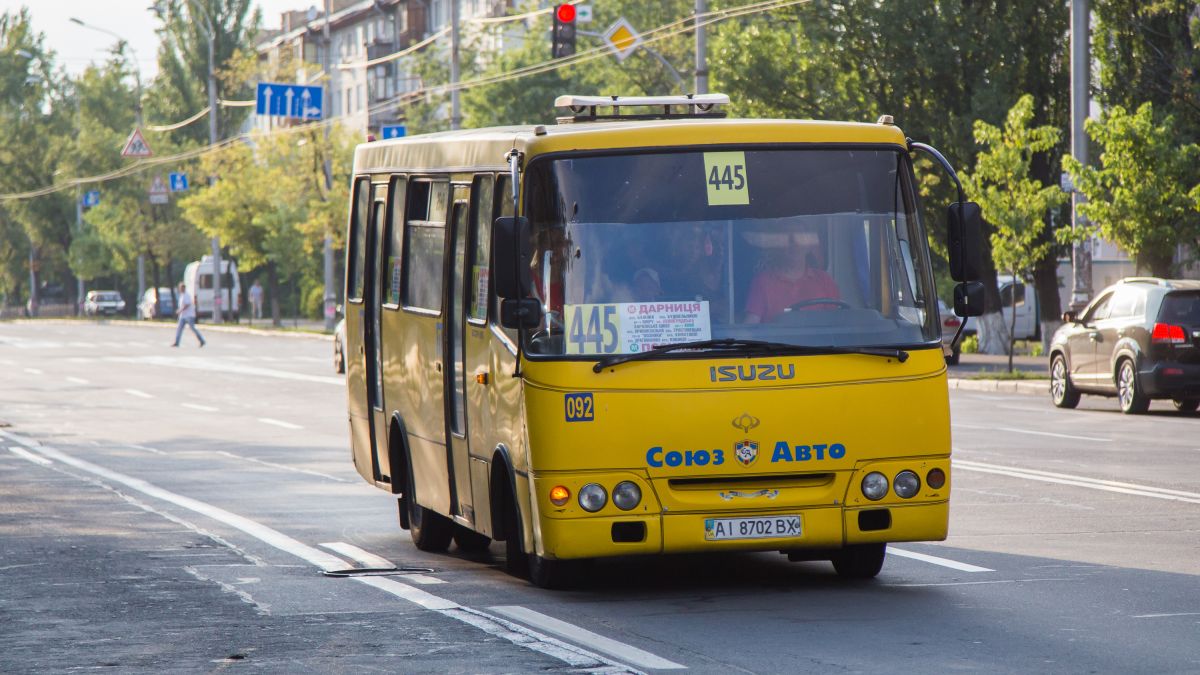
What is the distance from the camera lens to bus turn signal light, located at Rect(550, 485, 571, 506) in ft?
32.5

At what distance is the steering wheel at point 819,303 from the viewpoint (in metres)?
10.2

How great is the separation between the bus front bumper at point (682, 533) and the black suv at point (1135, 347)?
1552 cm

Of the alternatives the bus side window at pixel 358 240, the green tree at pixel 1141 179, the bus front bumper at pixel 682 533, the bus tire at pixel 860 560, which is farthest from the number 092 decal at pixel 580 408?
the green tree at pixel 1141 179

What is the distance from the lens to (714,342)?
10.0 meters

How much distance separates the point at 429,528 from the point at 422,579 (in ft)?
5.25

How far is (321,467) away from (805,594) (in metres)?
9.88

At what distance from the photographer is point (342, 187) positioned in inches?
2815

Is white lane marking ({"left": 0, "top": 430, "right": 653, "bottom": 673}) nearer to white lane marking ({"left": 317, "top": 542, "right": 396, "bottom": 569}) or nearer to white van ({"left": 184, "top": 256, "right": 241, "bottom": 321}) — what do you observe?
white lane marking ({"left": 317, "top": 542, "right": 396, "bottom": 569})

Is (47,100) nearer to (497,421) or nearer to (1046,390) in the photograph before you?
(1046,390)

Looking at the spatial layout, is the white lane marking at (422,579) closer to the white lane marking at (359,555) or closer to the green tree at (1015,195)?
the white lane marking at (359,555)

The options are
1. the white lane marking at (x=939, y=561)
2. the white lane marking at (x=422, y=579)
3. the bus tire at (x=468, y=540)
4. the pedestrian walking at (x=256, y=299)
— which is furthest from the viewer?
the pedestrian walking at (x=256, y=299)

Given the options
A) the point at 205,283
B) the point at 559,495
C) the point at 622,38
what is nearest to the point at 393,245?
the point at 559,495

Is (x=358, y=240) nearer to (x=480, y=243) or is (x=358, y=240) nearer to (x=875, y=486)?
(x=480, y=243)

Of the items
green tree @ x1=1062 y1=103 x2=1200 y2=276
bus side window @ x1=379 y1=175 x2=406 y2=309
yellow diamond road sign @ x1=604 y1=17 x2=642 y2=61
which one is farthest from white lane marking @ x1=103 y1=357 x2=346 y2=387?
bus side window @ x1=379 y1=175 x2=406 y2=309
